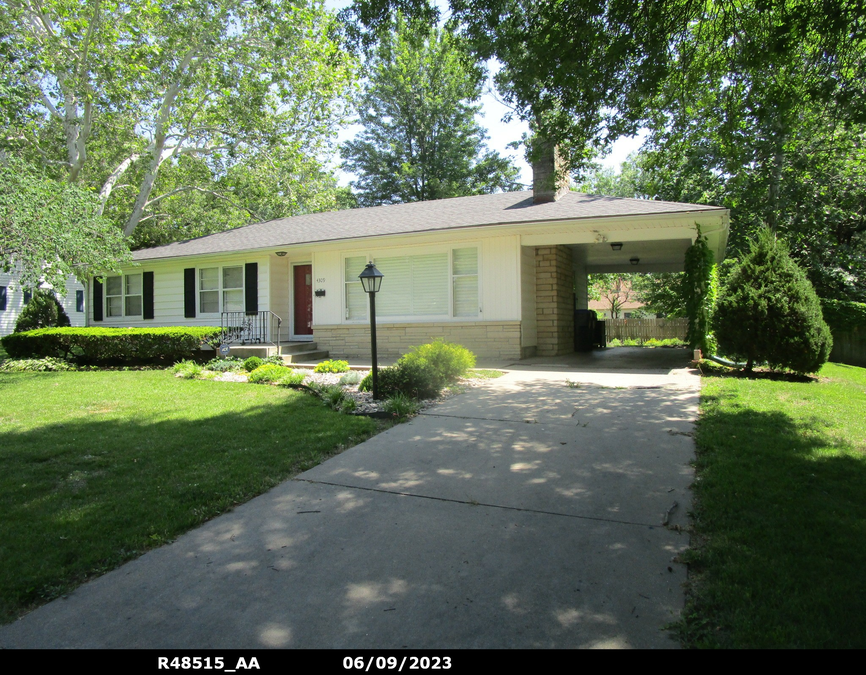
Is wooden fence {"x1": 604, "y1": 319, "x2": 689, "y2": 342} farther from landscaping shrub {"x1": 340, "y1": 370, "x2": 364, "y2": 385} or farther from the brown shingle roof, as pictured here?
landscaping shrub {"x1": 340, "y1": 370, "x2": 364, "y2": 385}

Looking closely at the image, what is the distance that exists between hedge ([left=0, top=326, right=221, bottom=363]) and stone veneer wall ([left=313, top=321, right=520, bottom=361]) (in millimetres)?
3053

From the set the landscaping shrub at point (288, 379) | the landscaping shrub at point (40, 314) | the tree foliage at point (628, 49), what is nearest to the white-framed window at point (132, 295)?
the landscaping shrub at point (40, 314)

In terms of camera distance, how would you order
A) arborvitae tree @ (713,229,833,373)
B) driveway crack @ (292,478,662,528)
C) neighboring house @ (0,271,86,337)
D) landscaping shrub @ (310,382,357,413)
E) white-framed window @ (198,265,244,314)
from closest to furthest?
1. driveway crack @ (292,478,662,528)
2. landscaping shrub @ (310,382,357,413)
3. arborvitae tree @ (713,229,833,373)
4. white-framed window @ (198,265,244,314)
5. neighboring house @ (0,271,86,337)

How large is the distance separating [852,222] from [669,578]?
74.4 feet

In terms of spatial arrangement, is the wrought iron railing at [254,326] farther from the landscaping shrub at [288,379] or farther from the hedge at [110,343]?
the landscaping shrub at [288,379]

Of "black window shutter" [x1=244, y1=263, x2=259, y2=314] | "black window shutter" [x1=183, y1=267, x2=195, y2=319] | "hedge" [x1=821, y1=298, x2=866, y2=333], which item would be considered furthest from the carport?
"black window shutter" [x1=183, y1=267, x2=195, y2=319]

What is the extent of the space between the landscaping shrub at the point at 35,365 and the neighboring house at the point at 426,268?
12.2 ft

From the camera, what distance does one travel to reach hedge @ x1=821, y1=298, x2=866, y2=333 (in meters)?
15.4

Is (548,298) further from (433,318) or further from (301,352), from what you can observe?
(301,352)

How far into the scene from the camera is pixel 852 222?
19031 mm

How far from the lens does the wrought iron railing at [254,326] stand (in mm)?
13375

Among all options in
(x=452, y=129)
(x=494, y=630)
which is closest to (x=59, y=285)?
(x=494, y=630)

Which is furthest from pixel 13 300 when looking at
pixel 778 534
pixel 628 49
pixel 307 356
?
pixel 778 534

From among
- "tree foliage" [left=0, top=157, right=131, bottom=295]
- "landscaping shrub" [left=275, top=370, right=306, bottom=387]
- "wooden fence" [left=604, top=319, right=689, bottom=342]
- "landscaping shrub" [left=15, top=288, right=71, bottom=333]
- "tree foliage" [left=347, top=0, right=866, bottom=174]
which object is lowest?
"landscaping shrub" [left=275, top=370, right=306, bottom=387]
